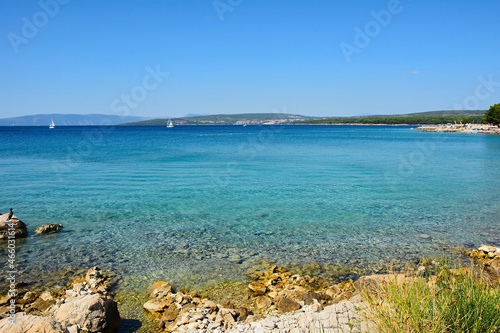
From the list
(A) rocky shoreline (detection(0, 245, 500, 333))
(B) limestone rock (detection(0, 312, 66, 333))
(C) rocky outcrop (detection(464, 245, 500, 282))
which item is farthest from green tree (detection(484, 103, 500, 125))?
(B) limestone rock (detection(0, 312, 66, 333))

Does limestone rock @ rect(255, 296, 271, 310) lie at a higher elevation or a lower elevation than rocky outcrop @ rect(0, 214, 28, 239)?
lower

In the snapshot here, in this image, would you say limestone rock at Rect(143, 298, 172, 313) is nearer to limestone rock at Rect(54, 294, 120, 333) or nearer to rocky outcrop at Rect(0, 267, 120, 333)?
rocky outcrop at Rect(0, 267, 120, 333)

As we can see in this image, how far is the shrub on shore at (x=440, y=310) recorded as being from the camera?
4305mm

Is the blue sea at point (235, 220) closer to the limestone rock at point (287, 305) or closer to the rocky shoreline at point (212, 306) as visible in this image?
the rocky shoreline at point (212, 306)

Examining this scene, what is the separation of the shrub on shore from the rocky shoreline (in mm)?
866

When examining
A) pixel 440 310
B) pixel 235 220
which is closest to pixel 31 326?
pixel 440 310

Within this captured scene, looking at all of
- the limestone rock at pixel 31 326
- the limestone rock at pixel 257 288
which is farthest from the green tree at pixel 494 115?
the limestone rock at pixel 31 326

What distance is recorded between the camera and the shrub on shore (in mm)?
4305

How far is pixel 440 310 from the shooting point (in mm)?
4602

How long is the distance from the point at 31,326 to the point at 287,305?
479 centimetres

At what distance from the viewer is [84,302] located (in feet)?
22.8

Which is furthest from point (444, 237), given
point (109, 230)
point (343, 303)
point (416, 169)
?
point (416, 169)

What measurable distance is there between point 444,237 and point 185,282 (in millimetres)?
9328

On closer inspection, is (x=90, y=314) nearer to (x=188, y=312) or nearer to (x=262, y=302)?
(x=188, y=312)
